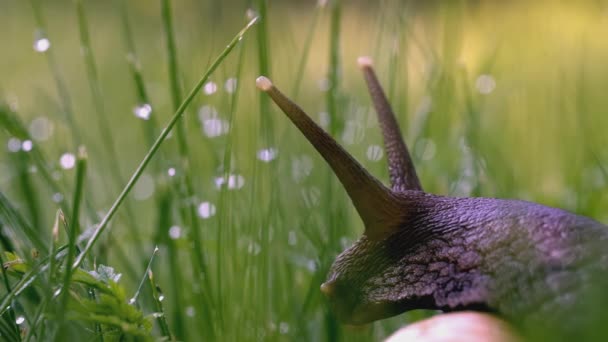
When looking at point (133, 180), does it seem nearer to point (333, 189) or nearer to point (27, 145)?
point (27, 145)

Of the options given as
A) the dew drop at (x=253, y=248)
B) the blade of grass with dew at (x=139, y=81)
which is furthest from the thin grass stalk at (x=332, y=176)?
the blade of grass with dew at (x=139, y=81)

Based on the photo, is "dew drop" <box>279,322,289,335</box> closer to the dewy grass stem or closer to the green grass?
the green grass

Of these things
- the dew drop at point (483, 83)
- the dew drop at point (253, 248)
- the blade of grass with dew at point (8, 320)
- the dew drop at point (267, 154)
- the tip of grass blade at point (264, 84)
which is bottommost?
the blade of grass with dew at point (8, 320)

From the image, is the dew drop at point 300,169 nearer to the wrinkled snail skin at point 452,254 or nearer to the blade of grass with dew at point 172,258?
the blade of grass with dew at point 172,258

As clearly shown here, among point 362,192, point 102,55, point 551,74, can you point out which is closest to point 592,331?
point 362,192

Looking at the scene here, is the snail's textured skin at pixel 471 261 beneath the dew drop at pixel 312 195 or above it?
beneath

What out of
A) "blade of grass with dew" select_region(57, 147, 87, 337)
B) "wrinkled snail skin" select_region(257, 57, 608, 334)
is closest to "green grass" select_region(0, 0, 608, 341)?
"blade of grass with dew" select_region(57, 147, 87, 337)

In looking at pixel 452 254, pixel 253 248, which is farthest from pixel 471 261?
pixel 253 248
